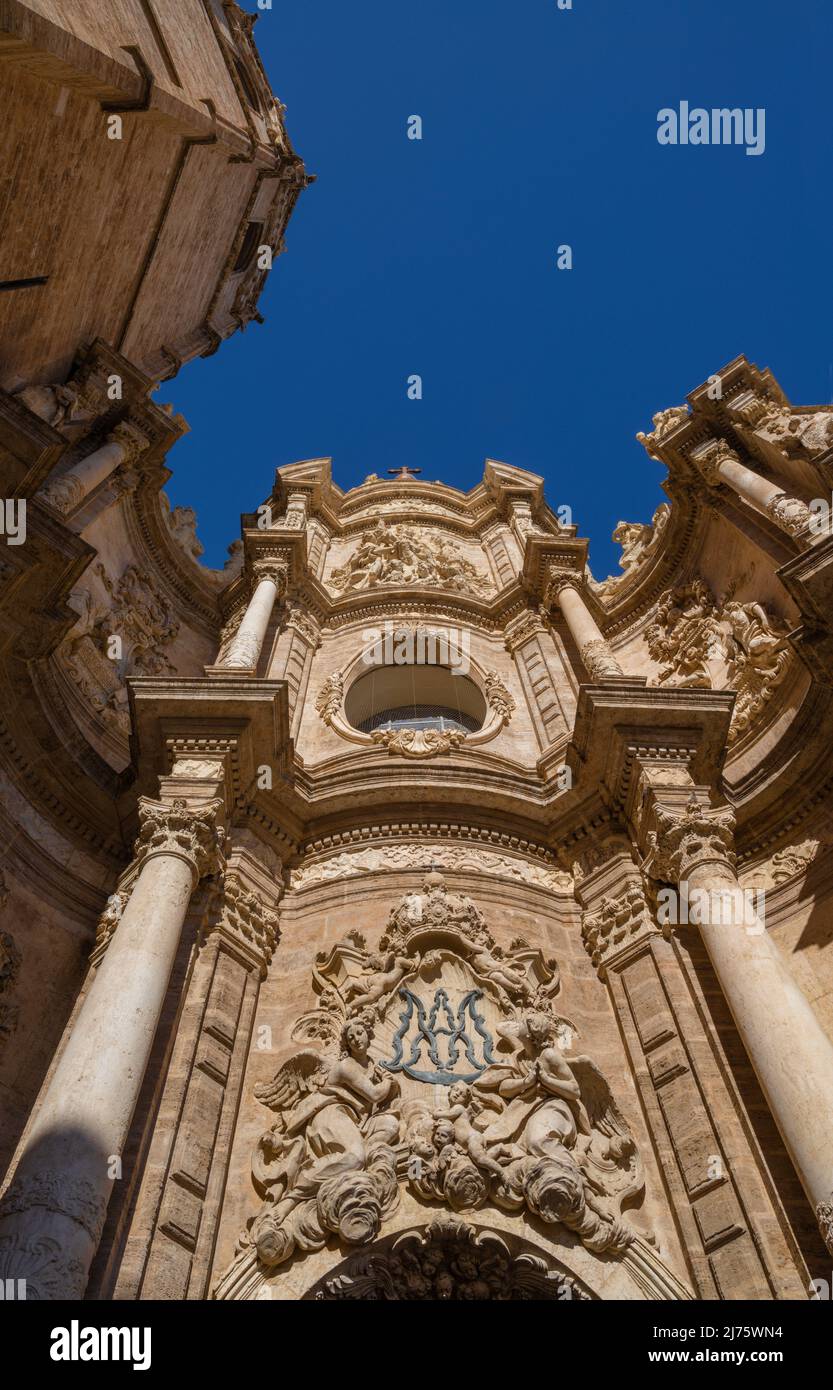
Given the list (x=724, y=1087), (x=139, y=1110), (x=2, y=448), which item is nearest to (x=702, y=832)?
(x=724, y=1087)

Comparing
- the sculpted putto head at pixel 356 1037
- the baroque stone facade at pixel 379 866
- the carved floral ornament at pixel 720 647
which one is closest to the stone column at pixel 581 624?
the baroque stone facade at pixel 379 866

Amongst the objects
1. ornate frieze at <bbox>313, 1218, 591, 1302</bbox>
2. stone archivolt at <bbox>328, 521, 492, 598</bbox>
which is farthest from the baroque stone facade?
stone archivolt at <bbox>328, 521, 492, 598</bbox>

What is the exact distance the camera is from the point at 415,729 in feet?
57.7

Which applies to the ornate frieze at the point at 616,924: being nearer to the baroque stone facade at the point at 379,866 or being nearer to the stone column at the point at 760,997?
the baroque stone facade at the point at 379,866

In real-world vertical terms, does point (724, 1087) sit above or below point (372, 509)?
below

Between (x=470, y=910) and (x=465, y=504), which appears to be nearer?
(x=470, y=910)

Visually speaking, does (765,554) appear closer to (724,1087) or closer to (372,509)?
(724,1087)

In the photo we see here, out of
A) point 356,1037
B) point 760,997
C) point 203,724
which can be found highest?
point 203,724

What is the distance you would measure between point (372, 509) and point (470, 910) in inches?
636

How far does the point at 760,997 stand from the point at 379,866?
5.25m

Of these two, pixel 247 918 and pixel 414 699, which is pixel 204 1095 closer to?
pixel 247 918

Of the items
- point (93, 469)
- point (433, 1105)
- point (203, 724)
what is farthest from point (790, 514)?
point (93, 469)

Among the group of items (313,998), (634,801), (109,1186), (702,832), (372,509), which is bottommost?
(109,1186)
